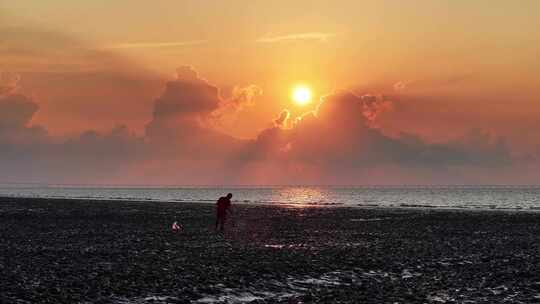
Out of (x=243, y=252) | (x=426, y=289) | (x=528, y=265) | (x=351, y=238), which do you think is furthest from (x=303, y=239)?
(x=426, y=289)

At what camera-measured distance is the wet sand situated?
59.6 ft

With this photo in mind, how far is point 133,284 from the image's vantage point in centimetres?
1912

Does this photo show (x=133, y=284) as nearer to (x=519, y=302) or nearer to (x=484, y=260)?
(x=519, y=302)

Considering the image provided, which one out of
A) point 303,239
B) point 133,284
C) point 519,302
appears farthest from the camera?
point 303,239

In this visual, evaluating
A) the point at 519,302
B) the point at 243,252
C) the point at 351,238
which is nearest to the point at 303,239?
the point at 351,238

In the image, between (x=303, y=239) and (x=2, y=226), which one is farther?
(x=2, y=226)

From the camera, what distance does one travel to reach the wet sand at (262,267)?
18.2 m

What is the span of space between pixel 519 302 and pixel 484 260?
9944 millimetres

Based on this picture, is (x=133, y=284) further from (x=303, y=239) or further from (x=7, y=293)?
(x=303, y=239)

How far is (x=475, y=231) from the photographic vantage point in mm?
44750

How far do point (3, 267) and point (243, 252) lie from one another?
37.2 ft

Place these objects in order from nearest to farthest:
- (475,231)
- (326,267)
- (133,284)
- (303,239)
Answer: (133,284) < (326,267) < (303,239) < (475,231)

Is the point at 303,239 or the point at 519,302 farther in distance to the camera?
the point at 303,239

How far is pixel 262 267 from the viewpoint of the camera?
2341cm
